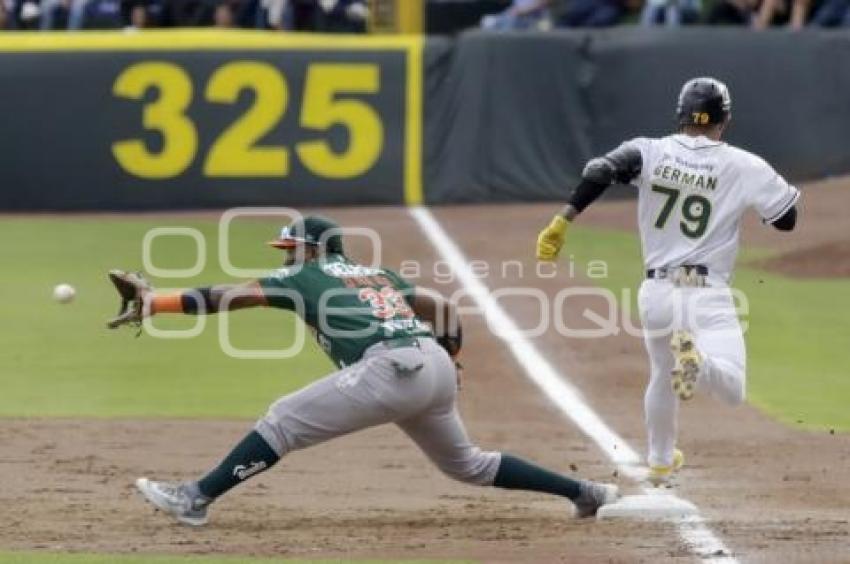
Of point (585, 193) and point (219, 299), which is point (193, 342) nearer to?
point (585, 193)

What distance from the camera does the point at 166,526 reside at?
908 cm

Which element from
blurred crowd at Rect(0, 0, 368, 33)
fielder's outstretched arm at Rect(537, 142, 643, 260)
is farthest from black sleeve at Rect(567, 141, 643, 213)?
blurred crowd at Rect(0, 0, 368, 33)

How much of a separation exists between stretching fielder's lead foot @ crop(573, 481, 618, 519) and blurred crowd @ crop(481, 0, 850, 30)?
14821 mm

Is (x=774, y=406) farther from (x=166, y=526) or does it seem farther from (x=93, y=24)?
(x=93, y=24)

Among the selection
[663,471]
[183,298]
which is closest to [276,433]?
[183,298]

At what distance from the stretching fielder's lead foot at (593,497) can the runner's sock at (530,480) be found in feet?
0.12

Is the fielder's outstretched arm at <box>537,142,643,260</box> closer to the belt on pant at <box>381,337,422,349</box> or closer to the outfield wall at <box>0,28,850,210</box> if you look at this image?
the belt on pant at <box>381,337,422,349</box>

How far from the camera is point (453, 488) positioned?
1033 cm

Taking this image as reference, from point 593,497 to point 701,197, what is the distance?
4.70ft

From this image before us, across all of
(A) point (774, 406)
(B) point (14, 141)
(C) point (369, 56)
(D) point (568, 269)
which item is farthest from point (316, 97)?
(A) point (774, 406)

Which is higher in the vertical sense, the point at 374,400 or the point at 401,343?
the point at 401,343

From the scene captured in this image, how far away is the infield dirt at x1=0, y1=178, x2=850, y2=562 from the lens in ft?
28.3

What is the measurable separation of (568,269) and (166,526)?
10051 mm

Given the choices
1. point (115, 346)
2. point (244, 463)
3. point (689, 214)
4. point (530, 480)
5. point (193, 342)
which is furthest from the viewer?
point (193, 342)
